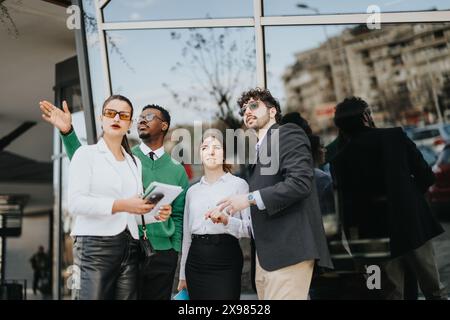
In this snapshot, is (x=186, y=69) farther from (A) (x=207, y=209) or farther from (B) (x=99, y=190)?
(B) (x=99, y=190)

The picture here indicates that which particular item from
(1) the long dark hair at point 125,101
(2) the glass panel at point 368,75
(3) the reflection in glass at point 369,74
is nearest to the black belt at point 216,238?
(1) the long dark hair at point 125,101

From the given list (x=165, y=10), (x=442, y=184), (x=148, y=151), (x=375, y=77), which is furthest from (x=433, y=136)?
(x=148, y=151)

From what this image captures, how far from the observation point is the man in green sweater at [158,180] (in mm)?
3371

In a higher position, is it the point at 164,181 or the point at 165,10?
the point at 165,10

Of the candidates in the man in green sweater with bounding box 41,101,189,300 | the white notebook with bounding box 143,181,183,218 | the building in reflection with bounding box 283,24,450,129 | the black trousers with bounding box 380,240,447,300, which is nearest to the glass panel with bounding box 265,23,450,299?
the building in reflection with bounding box 283,24,450,129

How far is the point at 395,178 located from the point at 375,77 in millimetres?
4172

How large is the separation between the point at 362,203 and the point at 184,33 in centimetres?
299

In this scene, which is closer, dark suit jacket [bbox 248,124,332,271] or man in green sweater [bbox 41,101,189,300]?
dark suit jacket [bbox 248,124,332,271]

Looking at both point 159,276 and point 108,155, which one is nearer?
point 108,155

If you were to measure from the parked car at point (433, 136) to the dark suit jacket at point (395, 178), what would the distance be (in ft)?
6.13

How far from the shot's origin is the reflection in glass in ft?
23.4

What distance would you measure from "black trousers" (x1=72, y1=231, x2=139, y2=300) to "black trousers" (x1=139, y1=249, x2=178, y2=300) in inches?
9.1

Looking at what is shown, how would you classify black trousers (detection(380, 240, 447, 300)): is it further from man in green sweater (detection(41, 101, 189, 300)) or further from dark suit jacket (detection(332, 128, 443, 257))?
man in green sweater (detection(41, 101, 189, 300))

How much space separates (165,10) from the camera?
5188mm
